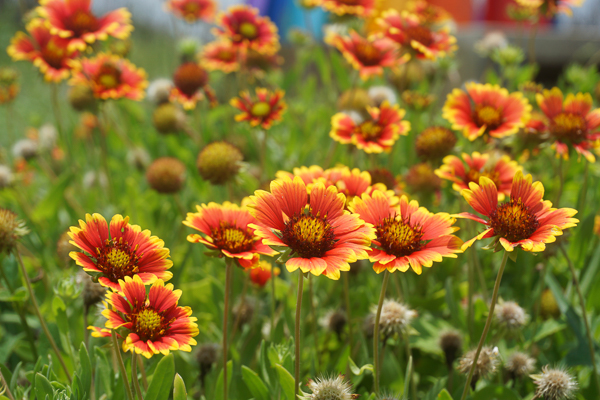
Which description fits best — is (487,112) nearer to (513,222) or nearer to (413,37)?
(413,37)

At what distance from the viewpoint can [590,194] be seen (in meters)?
2.11

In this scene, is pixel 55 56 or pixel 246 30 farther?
pixel 246 30

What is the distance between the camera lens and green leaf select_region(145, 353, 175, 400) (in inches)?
37.4

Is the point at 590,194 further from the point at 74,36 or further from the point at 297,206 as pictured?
the point at 74,36

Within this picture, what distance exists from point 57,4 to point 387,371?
1831mm

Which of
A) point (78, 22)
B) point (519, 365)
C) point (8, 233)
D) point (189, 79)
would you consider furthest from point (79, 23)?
point (519, 365)

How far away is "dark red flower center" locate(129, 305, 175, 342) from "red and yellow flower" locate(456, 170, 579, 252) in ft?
1.93

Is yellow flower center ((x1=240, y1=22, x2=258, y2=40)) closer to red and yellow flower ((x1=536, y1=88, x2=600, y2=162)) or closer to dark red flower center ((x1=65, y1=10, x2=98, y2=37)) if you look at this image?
dark red flower center ((x1=65, y1=10, x2=98, y2=37))

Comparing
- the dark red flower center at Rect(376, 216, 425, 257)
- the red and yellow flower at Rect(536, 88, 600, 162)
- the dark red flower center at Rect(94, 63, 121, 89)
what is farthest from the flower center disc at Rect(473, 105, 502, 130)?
the dark red flower center at Rect(94, 63, 121, 89)

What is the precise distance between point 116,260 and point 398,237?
0.54 metres

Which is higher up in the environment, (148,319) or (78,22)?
(78,22)

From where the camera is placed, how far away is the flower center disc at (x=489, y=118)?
1.44 m

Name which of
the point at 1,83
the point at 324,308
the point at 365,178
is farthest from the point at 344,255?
the point at 1,83

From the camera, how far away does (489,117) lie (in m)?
1.45
